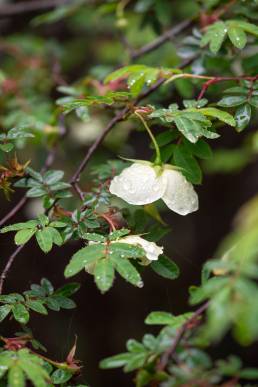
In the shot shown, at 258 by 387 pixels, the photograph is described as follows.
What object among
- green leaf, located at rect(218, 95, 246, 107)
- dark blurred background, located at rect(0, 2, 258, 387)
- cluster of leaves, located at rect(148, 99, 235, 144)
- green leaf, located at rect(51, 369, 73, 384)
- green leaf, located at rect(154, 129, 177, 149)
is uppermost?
cluster of leaves, located at rect(148, 99, 235, 144)

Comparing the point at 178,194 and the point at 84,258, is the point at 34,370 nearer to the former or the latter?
the point at 84,258

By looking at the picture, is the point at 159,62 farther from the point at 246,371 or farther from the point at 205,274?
the point at 246,371

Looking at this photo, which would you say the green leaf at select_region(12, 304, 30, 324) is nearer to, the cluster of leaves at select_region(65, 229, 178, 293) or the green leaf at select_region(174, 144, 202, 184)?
the cluster of leaves at select_region(65, 229, 178, 293)

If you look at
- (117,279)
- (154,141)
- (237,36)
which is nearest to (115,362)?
(154,141)

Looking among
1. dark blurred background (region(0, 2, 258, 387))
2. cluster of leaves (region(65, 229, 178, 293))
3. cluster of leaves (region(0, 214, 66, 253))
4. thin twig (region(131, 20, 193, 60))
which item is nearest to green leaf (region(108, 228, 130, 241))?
cluster of leaves (region(65, 229, 178, 293))

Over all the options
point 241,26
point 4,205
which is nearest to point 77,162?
point 4,205

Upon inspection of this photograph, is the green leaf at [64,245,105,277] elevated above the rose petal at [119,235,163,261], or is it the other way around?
the green leaf at [64,245,105,277]

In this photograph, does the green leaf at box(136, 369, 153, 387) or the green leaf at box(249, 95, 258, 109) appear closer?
the green leaf at box(136, 369, 153, 387)
